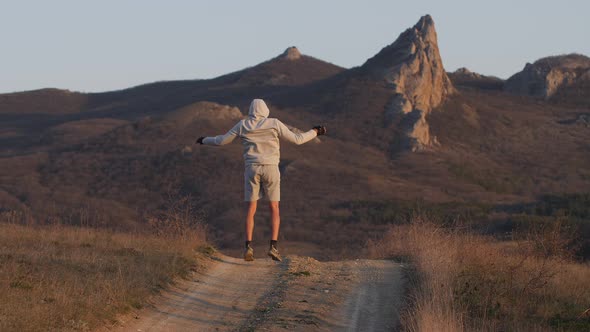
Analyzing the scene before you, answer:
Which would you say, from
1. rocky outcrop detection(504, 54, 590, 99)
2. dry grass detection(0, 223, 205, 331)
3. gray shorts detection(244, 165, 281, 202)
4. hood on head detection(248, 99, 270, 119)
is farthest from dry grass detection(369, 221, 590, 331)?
rocky outcrop detection(504, 54, 590, 99)

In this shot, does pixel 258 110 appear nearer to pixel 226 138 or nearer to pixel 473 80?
pixel 226 138

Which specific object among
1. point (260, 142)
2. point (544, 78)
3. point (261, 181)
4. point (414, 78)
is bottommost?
point (261, 181)

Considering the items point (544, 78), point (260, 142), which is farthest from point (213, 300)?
point (544, 78)

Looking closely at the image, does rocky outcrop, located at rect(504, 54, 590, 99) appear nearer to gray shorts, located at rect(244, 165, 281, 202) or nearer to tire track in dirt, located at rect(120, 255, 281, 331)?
gray shorts, located at rect(244, 165, 281, 202)

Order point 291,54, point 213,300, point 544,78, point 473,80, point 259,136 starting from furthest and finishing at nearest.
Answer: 1. point 291,54
2. point 473,80
3. point 544,78
4. point 259,136
5. point 213,300

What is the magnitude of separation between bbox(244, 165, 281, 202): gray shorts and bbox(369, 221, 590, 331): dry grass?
7.34ft

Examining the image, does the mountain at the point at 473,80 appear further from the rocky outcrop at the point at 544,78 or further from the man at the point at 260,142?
the man at the point at 260,142

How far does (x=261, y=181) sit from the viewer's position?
464 inches

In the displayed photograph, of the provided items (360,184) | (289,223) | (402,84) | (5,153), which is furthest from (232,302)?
(5,153)

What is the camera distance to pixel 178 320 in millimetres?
8477

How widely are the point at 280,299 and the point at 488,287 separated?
95.1 inches

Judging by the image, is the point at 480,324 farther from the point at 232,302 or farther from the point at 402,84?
the point at 402,84

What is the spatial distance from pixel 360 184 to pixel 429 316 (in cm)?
5334

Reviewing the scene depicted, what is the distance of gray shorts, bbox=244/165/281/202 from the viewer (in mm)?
11602
